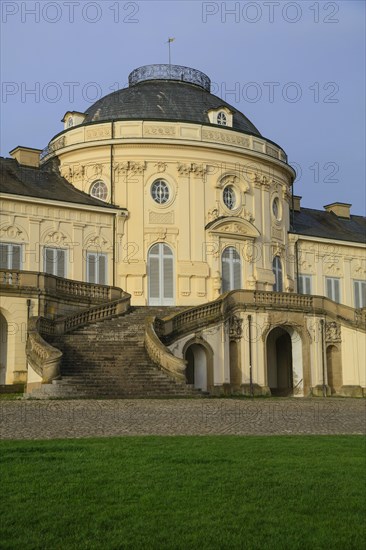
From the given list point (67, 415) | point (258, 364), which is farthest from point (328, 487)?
point (258, 364)

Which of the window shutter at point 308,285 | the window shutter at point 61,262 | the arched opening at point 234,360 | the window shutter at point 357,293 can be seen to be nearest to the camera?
the arched opening at point 234,360

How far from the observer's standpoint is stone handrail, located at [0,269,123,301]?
94.4ft

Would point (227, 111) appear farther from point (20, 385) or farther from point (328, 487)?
point (328, 487)

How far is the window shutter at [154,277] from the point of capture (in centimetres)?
3812

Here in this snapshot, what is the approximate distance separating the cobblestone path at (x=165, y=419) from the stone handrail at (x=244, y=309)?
30.9 ft

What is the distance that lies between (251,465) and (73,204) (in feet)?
89.8

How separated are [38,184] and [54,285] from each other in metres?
9.73

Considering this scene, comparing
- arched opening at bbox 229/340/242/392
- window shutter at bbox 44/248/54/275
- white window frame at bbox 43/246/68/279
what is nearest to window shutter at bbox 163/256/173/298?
white window frame at bbox 43/246/68/279

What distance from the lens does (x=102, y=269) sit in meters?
38.1

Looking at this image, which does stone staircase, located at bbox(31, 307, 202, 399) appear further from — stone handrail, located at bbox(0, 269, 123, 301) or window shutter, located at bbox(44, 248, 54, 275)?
window shutter, located at bbox(44, 248, 54, 275)

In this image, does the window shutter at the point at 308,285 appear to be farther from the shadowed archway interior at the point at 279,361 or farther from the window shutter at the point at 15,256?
the window shutter at the point at 15,256

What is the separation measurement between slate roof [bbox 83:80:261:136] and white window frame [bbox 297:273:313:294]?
821 centimetres

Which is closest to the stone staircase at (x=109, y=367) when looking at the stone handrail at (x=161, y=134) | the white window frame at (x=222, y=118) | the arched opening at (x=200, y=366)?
the arched opening at (x=200, y=366)

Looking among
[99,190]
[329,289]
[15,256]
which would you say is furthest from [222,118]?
[15,256]
